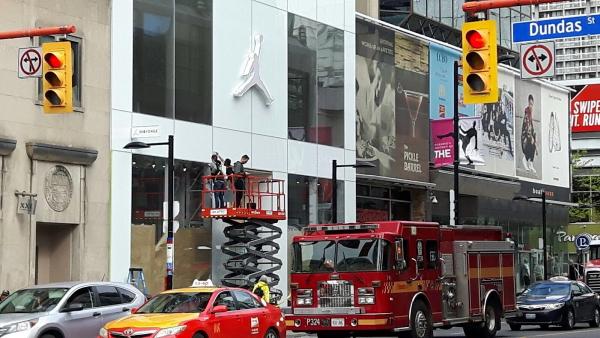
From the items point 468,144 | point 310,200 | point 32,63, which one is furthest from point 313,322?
point 468,144

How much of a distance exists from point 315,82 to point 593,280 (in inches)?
516

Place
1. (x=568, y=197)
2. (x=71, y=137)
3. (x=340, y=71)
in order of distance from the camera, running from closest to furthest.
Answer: (x=71, y=137), (x=340, y=71), (x=568, y=197)

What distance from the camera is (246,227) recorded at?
34188mm

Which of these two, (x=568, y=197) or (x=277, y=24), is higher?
(x=277, y=24)

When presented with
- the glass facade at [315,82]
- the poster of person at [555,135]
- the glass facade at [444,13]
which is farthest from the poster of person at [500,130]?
the glass facade at [315,82]

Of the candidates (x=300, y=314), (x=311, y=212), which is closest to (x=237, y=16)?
(x=311, y=212)

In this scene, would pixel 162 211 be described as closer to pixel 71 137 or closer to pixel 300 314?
pixel 71 137

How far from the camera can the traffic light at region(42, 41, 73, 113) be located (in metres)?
19.2

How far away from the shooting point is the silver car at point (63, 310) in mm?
18750

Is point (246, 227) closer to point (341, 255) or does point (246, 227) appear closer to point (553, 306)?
point (553, 306)

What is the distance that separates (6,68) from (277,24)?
12.6 m

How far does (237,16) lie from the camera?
3584cm

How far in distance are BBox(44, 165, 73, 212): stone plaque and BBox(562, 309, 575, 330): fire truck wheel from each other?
48.3 feet

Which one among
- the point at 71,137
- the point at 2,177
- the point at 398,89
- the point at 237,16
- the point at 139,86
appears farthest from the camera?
the point at 398,89
